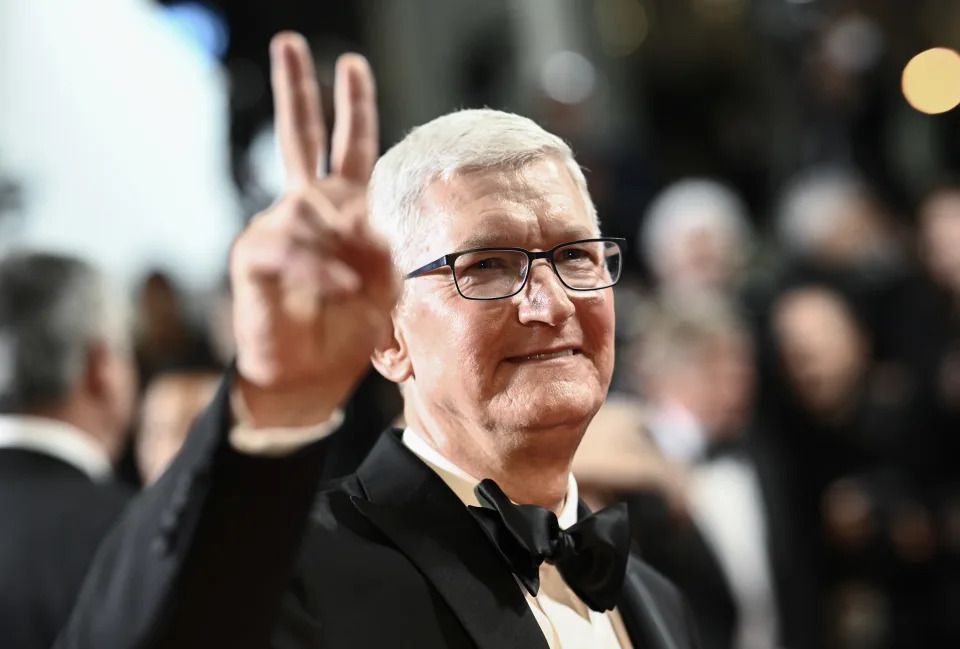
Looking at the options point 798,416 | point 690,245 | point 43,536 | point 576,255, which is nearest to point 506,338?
point 576,255

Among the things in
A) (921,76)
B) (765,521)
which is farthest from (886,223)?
(765,521)

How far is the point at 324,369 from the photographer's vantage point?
84 centimetres

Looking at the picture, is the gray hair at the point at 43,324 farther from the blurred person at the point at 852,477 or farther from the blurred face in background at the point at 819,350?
the blurred face in background at the point at 819,350

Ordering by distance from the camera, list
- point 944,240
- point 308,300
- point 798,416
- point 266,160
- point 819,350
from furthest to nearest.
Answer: point 944,240 < point 819,350 < point 798,416 < point 266,160 < point 308,300

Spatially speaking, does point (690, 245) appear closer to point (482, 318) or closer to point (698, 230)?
point (698, 230)

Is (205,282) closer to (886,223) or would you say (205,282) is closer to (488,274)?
(886,223)

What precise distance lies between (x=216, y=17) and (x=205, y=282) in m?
2.02

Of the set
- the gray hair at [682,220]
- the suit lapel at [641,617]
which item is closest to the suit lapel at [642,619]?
the suit lapel at [641,617]

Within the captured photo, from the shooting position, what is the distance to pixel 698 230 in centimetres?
319

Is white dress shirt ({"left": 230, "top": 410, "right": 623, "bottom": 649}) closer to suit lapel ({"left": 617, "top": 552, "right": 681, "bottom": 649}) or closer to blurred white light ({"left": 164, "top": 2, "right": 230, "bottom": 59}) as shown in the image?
suit lapel ({"left": 617, "top": 552, "right": 681, "bottom": 649})

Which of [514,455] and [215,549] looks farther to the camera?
[514,455]

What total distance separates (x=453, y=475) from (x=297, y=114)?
1.32ft

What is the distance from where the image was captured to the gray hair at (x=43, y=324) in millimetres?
2002

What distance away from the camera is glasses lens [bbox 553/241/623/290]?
1150 millimetres
